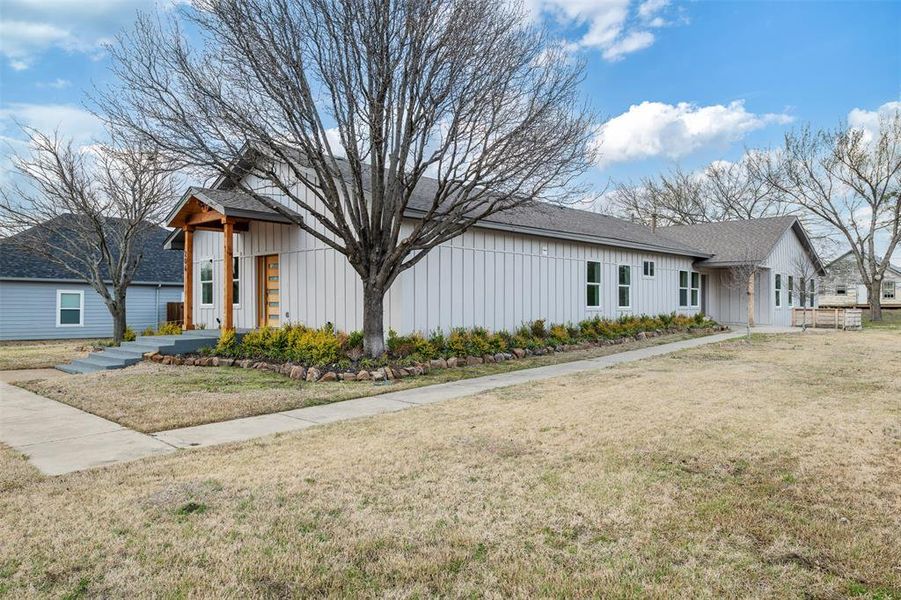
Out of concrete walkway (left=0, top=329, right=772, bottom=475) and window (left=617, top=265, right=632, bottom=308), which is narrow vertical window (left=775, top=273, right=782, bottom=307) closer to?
window (left=617, top=265, right=632, bottom=308)

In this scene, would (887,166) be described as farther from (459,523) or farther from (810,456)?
(459,523)

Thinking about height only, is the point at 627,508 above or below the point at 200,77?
below

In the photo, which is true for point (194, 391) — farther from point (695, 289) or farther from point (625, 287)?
point (695, 289)

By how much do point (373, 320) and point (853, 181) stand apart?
27636 millimetres

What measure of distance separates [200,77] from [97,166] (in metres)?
8.51

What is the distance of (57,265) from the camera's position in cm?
2052

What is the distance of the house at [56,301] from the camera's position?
19656 mm

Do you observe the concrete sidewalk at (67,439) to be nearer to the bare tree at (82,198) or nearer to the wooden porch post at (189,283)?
the wooden porch post at (189,283)

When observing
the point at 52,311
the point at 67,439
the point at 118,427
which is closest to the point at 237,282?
the point at 118,427

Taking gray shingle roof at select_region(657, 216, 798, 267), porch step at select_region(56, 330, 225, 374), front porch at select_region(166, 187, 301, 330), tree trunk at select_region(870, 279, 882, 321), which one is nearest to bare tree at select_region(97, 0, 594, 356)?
front porch at select_region(166, 187, 301, 330)

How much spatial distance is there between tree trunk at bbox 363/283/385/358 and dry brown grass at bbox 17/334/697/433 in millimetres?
1239

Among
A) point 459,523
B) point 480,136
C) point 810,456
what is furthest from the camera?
point 480,136

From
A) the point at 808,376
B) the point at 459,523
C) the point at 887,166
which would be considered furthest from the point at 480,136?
the point at 887,166

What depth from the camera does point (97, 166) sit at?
15.8 m
